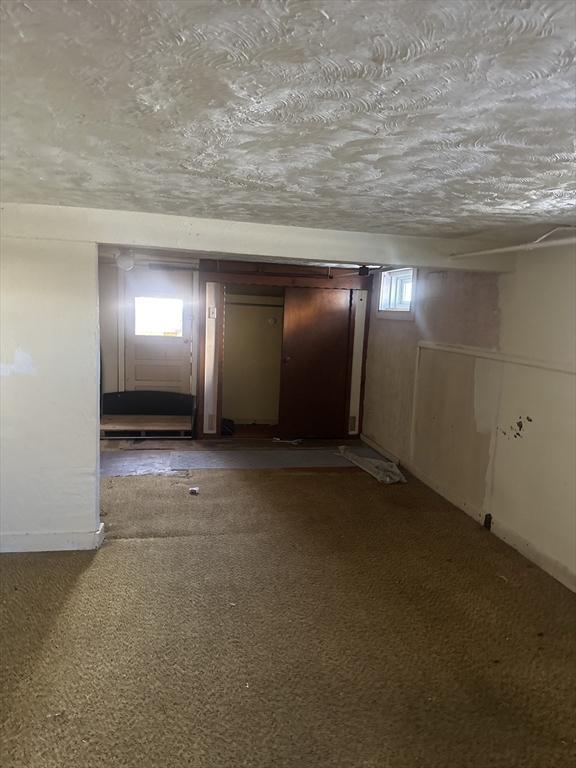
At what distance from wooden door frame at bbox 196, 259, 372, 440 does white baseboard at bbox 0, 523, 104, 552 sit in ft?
9.32

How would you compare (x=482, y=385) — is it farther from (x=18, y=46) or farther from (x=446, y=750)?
(x=18, y=46)

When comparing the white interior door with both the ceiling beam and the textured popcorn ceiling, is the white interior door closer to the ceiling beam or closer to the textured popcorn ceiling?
the ceiling beam

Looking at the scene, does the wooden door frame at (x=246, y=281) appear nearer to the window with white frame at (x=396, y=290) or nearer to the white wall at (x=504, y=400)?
the window with white frame at (x=396, y=290)

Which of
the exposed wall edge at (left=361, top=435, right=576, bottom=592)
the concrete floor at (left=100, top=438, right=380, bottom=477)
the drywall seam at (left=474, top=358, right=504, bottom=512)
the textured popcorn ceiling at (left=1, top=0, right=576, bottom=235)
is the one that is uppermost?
the textured popcorn ceiling at (left=1, top=0, right=576, bottom=235)

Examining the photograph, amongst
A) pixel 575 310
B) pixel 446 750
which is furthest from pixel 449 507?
pixel 446 750

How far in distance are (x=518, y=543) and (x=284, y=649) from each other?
1870 millimetres

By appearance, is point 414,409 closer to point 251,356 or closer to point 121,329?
point 251,356

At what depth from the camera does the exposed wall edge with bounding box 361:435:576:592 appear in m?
2.97

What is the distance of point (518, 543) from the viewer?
133 inches

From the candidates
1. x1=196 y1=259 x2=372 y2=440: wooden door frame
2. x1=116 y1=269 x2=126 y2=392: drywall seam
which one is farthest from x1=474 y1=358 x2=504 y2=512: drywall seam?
x1=116 y1=269 x2=126 y2=392: drywall seam

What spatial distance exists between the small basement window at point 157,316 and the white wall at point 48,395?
325cm

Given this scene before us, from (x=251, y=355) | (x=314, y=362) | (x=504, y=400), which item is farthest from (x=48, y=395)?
(x=251, y=355)

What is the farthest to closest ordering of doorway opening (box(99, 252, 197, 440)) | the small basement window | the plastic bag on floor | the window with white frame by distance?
the small basement window
doorway opening (box(99, 252, 197, 440))
the window with white frame
the plastic bag on floor

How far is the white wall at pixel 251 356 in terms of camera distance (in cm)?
654
